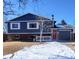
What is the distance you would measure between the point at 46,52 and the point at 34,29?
20 centimetres

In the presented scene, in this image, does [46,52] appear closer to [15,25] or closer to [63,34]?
[63,34]

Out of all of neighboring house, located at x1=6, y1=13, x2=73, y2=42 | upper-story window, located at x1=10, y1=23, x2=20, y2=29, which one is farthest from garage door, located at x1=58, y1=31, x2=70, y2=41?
upper-story window, located at x1=10, y1=23, x2=20, y2=29

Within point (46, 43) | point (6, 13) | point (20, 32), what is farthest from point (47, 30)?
point (6, 13)

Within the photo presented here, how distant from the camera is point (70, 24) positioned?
5.35ft

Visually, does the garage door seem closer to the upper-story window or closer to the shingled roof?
the shingled roof

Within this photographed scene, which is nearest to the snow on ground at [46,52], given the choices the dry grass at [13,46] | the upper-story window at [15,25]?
the dry grass at [13,46]

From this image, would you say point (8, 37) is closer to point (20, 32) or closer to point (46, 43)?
point (20, 32)

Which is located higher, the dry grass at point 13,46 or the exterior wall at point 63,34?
the exterior wall at point 63,34

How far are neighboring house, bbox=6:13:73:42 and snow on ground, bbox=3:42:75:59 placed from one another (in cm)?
5

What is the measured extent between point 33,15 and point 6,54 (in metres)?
0.36

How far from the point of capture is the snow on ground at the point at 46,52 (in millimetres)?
1629

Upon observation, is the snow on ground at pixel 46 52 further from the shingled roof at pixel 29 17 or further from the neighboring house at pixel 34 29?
the shingled roof at pixel 29 17

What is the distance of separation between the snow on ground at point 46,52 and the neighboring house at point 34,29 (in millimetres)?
54

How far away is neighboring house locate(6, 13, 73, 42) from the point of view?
1.65 m
